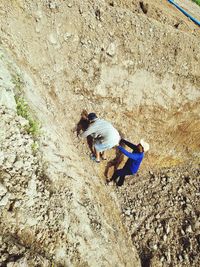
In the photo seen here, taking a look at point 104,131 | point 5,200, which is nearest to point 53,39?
point 104,131

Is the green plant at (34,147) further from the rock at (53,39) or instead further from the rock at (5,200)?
the rock at (53,39)

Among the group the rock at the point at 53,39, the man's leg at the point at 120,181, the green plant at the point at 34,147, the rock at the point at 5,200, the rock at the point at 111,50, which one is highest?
the rock at the point at 111,50

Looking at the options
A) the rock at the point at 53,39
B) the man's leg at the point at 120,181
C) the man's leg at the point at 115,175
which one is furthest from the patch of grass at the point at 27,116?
the man's leg at the point at 120,181

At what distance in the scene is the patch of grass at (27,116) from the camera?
3.87 m

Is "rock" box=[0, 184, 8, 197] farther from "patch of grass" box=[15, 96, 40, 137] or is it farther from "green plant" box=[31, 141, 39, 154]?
"patch of grass" box=[15, 96, 40, 137]

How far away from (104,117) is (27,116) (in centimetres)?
301

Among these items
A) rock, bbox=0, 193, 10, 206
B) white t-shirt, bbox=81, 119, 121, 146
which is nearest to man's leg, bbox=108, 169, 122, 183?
white t-shirt, bbox=81, 119, 121, 146

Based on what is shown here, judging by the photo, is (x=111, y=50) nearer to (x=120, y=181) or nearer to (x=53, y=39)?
(x=53, y=39)

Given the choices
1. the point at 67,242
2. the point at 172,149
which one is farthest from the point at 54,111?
the point at 172,149

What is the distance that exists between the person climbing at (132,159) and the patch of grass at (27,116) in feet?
6.52

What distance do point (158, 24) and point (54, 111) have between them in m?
4.74

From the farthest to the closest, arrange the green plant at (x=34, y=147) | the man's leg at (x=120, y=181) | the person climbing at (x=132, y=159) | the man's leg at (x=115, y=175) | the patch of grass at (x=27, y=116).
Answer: the man's leg at (x=120, y=181) < the man's leg at (x=115, y=175) < the person climbing at (x=132, y=159) < the patch of grass at (x=27, y=116) < the green plant at (x=34, y=147)

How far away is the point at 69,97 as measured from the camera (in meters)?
5.92

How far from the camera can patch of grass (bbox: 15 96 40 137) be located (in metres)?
3.87
